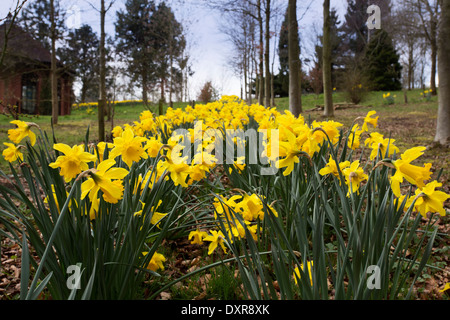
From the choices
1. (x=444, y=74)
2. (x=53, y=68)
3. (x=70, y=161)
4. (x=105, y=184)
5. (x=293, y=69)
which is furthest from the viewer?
(x=53, y=68)

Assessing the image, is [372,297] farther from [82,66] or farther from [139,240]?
[82,66]

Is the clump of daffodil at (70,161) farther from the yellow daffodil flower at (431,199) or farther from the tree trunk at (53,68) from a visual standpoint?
the tree trunk at (53,68)

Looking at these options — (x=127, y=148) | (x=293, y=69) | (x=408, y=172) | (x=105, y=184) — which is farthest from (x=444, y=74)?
(x=105, y=184)

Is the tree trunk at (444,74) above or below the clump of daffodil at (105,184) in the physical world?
above

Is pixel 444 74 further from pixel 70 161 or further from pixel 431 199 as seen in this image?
pixel 70 161

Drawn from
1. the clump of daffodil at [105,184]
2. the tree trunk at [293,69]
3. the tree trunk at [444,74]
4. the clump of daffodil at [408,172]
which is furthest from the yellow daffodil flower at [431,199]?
the tree trunk at [293,69]

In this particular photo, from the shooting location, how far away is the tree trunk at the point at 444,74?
4.68 meters

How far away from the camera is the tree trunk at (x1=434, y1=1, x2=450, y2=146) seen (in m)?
4.68

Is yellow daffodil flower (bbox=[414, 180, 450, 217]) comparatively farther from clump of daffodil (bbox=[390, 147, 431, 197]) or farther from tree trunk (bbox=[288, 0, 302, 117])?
tree trunk (bbox=[288, 0, 302, 117])

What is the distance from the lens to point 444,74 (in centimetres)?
476

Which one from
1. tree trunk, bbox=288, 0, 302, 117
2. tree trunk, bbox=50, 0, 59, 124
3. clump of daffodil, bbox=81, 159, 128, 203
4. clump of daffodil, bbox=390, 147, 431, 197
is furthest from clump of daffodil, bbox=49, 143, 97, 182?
tree trunk, bbox=50, 0, 59, 124

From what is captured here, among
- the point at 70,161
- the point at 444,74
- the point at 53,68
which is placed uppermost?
the point at 53,68

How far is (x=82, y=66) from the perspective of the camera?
28.9 meters

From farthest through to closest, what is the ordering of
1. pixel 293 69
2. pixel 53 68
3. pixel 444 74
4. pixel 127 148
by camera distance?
pixel 53 68, pixel 293 69, pixel 444 74, pixel 127 148
